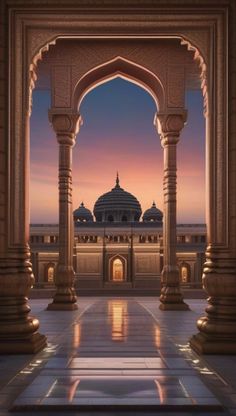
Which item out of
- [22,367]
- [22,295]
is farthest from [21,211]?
[22,367]

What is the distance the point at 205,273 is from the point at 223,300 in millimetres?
352

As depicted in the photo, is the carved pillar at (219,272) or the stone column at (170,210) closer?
the carved pillar at (219,272)

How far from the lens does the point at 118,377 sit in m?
4.30

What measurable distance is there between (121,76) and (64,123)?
1530mm

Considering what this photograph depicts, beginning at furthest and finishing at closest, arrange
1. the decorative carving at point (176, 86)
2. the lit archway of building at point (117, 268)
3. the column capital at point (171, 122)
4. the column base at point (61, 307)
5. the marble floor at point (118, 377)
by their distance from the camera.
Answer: the lit archway of building at point (117, 268) → the column base at point (61, 307) → the column capital at point (171, 122) → the decorative carving at point (176, 86) → the marble floor at point (118, 377)

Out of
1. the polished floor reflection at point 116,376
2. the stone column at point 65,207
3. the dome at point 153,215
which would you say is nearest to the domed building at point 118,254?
the dome at point 153,215

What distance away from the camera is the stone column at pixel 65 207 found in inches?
426

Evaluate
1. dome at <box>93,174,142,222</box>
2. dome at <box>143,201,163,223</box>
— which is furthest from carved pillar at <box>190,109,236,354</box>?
dome at <box>143,201,163,223</box>

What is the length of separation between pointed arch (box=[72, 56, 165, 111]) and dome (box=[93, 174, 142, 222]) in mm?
30001

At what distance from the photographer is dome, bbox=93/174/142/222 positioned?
40.9m

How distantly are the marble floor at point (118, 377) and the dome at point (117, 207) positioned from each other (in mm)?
33756

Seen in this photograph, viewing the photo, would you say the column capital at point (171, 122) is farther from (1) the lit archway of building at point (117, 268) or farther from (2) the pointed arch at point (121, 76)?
(1) the lit archway of building at point (117, 268)

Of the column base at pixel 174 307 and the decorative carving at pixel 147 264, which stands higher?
the decorative carving at pixel 147 264

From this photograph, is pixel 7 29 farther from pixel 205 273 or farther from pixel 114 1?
pixel 205 273
